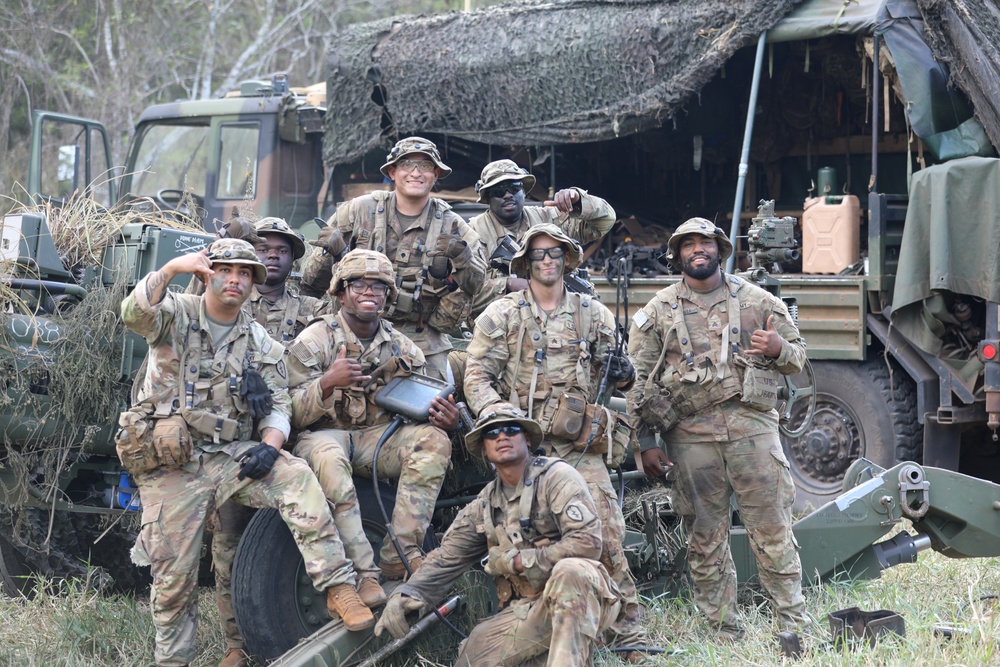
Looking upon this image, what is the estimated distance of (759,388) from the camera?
598 centimetres

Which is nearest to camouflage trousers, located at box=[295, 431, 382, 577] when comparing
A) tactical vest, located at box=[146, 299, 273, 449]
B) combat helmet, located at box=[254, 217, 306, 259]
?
tactical vest, located at box=[146, 299, 273, 449]

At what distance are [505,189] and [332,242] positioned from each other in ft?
3.42

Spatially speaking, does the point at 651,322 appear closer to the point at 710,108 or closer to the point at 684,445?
the point at 684,445

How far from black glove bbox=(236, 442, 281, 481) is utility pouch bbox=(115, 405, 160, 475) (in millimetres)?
366

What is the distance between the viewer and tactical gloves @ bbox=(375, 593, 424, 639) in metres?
5.11

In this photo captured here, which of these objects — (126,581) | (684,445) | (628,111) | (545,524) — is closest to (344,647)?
(545,524)

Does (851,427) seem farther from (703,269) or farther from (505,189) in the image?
(505,189)

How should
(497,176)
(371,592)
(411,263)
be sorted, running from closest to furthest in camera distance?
(371,592) → (411,263) → (497,176)

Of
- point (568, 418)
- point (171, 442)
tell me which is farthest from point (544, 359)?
point (171, 442)

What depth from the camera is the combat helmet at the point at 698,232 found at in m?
6.04

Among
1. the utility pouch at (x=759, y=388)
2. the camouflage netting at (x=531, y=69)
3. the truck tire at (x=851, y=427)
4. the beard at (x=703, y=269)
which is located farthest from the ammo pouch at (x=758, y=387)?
the camouflage netting at (x=531, y=69)

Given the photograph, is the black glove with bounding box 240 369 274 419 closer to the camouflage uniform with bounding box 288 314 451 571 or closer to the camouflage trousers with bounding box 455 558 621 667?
the camouflage uniform with bounding box 288 314 451 571

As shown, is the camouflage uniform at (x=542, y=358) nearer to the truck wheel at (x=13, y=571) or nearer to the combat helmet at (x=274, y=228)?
the combat helmet at (x=274, y=228)

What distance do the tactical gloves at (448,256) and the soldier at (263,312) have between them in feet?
1.87
